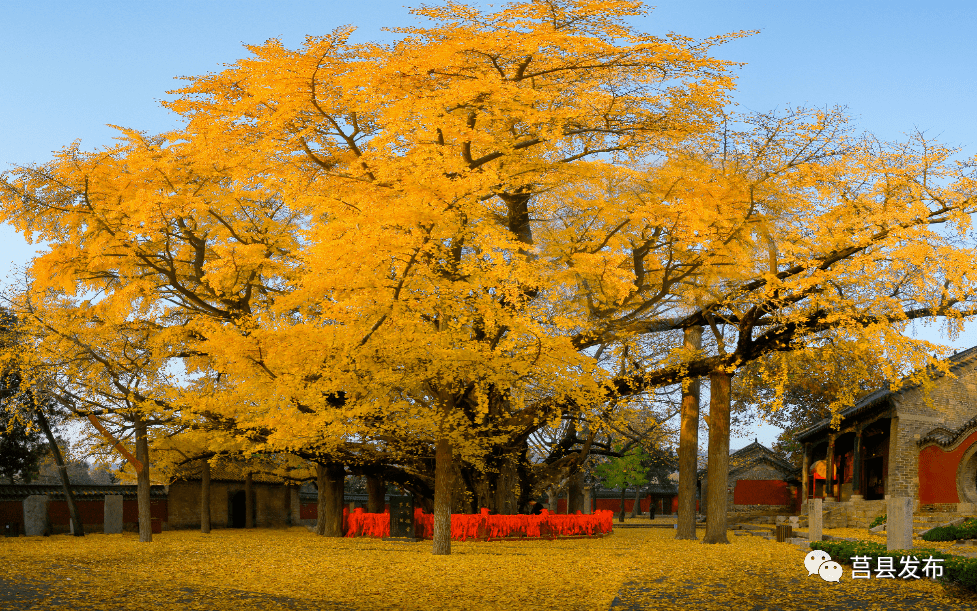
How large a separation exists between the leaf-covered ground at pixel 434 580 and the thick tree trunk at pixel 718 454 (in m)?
1.88

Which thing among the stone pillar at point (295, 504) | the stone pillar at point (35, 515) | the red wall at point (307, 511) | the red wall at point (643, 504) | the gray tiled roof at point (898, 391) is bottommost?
the red wall at point (643, 504)

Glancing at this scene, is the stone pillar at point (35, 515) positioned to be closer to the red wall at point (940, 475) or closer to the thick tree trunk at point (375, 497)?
the thick tree trunk at point (375, 497)

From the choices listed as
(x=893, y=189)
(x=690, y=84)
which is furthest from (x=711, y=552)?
(x=690, y=84)

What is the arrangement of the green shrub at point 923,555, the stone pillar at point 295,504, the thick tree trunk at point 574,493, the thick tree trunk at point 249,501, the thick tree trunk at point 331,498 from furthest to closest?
the stone pillar at point 295,504
the thick tree trunk at point 249,501
the thick tree trunk at point 574,493
the thick tree trunk at point 331,498
the green shrub at point 923,555

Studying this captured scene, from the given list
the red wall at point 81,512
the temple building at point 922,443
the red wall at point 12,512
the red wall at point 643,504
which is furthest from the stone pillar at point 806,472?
the red wall at point 12,512

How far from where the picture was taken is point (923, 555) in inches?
535

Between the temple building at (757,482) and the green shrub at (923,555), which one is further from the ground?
the green shrub at (923,555)

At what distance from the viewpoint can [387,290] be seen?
667 inches

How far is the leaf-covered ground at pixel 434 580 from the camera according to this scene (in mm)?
11969

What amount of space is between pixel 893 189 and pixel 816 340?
4702 mm

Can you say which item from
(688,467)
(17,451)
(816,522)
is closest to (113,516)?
(17,451)

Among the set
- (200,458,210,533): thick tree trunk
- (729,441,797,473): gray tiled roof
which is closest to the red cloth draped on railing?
(200,458,210,533): thick tree trunk

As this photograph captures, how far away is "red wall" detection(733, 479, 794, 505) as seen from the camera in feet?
169

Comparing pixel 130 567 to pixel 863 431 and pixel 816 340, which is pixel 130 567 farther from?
pixel 863 431
